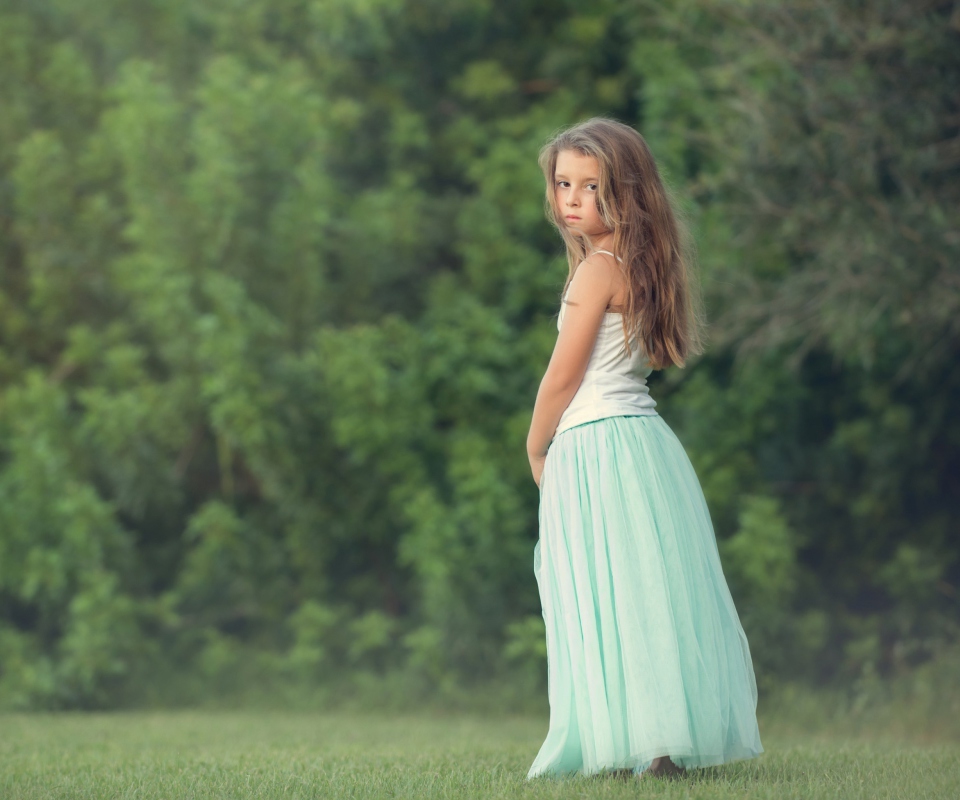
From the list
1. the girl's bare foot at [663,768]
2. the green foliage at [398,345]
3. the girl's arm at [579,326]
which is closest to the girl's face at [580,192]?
the girl's arm at [579,326]

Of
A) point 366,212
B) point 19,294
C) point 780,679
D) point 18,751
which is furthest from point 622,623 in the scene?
point 19,294

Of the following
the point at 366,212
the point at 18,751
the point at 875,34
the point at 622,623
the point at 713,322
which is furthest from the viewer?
the point at 366,212

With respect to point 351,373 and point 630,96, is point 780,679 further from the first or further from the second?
point 630,96

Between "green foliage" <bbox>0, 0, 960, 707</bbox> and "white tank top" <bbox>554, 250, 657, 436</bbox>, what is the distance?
3759 mm

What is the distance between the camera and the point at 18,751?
509cm

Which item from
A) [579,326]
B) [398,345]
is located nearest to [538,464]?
[579,326]

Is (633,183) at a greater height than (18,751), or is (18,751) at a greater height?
(633,183)

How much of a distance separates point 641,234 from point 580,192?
0.23 metres

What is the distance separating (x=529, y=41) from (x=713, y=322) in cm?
329

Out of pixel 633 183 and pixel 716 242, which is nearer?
pixel 633 183

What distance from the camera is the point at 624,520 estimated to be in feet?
11.4

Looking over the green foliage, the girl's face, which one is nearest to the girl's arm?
the girl's face

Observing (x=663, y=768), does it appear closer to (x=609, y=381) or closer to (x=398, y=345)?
(x=609, y=381)

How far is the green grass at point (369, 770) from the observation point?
3.38 meters
